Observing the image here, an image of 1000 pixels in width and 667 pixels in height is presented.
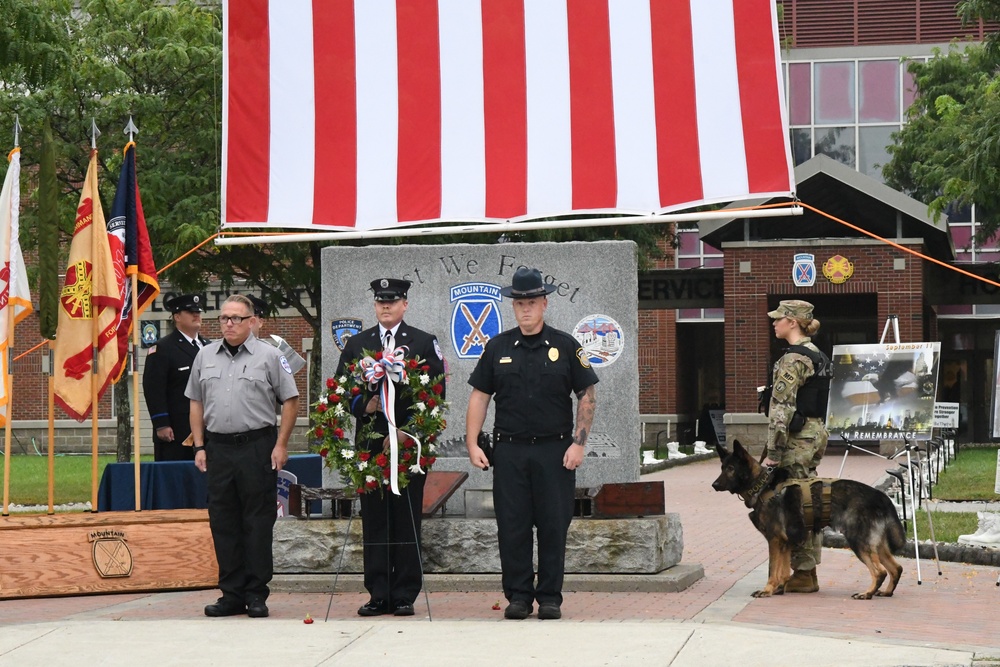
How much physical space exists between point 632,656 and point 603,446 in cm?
341

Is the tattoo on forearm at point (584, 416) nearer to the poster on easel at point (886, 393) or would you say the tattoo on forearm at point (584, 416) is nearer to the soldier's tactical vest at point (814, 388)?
the soldier's tactical vest at point (814, 388)

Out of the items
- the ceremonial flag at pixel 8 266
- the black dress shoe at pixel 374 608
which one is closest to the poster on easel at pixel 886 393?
the black dress shoe at pixel 374 608

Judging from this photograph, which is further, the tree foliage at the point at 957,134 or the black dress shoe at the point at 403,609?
the tree foliage at the point at 957,134

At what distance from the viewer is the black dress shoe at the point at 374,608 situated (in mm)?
8797

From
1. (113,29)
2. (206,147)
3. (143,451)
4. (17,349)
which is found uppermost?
(113,29)

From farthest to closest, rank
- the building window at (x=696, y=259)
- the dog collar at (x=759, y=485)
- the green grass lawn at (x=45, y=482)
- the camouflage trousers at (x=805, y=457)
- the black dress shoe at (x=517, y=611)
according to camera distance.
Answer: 1. the building window at (x=696, y=259)
2. the green grass lawn at (x=45, y=482)
3. the camouflage trousers at (x=805, y=457)
4. the dog collar at (x=759, y=485)
5. the black dress shoe at (x=517, y=611)

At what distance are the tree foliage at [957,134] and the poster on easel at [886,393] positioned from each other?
724 cm

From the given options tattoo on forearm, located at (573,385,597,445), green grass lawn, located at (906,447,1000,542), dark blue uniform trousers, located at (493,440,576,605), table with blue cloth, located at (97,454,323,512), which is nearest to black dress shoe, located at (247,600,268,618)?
dark blue uniform trousers, located at (493,440,576,605)

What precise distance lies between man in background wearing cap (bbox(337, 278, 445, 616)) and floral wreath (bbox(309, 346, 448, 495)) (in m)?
0.05

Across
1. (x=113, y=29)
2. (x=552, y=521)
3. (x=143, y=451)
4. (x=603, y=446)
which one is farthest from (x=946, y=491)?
(x=143, y=451)

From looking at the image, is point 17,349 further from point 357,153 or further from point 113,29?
point 357,153

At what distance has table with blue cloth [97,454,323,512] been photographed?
38.5 feet

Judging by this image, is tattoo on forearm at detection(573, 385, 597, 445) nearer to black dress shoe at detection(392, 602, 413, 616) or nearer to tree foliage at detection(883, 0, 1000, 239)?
black dress shoe at detection(392, 602, 413, 616)

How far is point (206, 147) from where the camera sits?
26203mm
